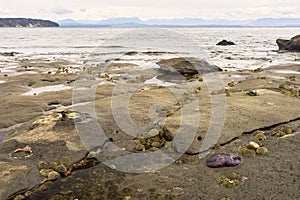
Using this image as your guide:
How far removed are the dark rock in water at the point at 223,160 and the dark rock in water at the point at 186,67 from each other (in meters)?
22.9

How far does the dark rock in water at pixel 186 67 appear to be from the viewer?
34.1 meters

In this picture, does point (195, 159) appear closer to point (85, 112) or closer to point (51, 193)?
point (51, 193)

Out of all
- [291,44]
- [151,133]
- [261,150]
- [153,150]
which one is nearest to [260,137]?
[261,150]

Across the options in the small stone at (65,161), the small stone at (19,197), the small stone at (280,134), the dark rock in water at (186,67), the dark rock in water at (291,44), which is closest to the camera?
the small stone at (19,197)

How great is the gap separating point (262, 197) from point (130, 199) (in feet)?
11.6

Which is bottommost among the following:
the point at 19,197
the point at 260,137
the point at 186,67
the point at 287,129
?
the point at 186,67

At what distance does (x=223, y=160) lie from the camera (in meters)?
10.5

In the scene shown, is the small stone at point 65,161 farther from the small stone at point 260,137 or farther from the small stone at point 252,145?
the small stone at point 260,137

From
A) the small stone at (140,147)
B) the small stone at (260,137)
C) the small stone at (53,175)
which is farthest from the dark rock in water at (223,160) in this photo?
the small stone at (53,175)

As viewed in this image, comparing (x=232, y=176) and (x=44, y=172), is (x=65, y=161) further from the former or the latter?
(x=232, y=176)

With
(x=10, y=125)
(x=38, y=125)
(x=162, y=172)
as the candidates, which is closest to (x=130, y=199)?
(x=162, y=172)

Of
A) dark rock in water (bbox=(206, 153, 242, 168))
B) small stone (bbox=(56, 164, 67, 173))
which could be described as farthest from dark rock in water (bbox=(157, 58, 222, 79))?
small stone (bbox=(56, 164, 67, 173))

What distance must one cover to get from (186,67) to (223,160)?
24.6 meters

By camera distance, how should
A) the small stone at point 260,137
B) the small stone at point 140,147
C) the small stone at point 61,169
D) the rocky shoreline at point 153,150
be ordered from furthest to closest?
the small stone at point 260,137
the small stone at point 140,147
the small stone at point 61,169
the rocky shoreline at point 153,150
